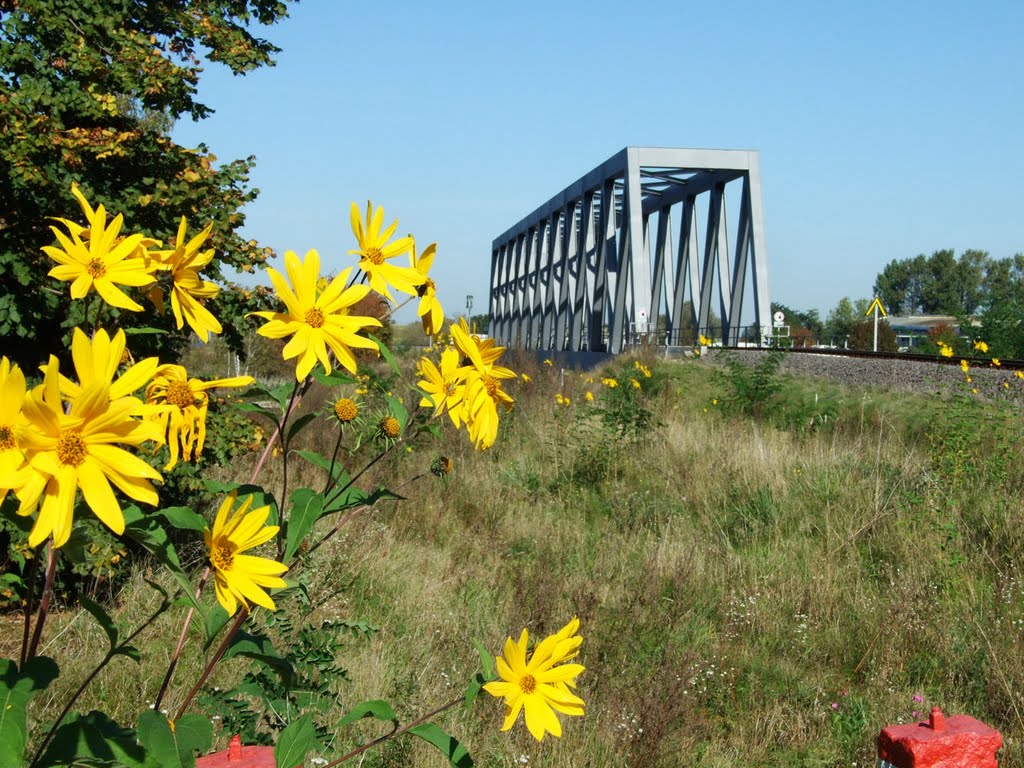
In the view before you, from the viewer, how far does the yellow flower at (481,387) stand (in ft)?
4.59

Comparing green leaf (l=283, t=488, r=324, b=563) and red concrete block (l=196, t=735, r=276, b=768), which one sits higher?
green leaf (l=283, t=488, r=324, b=563)

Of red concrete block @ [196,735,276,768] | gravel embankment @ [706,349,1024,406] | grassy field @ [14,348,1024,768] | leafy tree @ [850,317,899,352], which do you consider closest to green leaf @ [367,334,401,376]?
red concrete block @ [196,735,276,768]

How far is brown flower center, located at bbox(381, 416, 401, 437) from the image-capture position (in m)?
1.63

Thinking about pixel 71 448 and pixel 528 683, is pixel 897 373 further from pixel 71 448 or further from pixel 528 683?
pixel 71 448

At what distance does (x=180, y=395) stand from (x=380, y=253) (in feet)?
1.08

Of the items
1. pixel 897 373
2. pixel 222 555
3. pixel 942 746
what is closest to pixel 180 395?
pixel 222 555

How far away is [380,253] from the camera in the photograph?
1312mm

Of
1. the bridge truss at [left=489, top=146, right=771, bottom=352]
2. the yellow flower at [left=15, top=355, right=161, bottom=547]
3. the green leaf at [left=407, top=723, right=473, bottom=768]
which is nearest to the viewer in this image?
the yellow flower at [left=15, top=355, right=161, bottom=547]

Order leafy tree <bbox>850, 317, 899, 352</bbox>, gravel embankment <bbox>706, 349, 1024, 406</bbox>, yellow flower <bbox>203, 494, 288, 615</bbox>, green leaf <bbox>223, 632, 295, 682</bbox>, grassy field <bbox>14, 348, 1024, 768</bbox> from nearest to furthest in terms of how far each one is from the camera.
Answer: yellow flower <bbox>203, 494, 288, 615</bbox>, green leaf <bbox>223, 632, 295, 682</bbox>, grassy field <bbox>14, 348, 1024, 768</bbox>, gravel embankment <bbox>706, 349, 1024, 406</bbox>, leafy tree <bbox>850, 317, 899, 352</bbox>

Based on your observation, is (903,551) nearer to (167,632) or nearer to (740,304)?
(167,632)

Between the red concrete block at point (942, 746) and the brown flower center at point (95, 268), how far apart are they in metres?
2.28

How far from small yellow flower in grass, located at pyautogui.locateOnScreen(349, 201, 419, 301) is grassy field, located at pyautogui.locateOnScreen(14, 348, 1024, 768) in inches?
56.4

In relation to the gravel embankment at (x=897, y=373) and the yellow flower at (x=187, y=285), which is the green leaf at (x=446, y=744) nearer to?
the yellow flower at (x=187, y=285)

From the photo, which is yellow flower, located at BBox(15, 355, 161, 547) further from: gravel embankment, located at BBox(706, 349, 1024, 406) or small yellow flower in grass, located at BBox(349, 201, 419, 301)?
gravel embankment, located at BBox(706, 349, 1024, 406)
